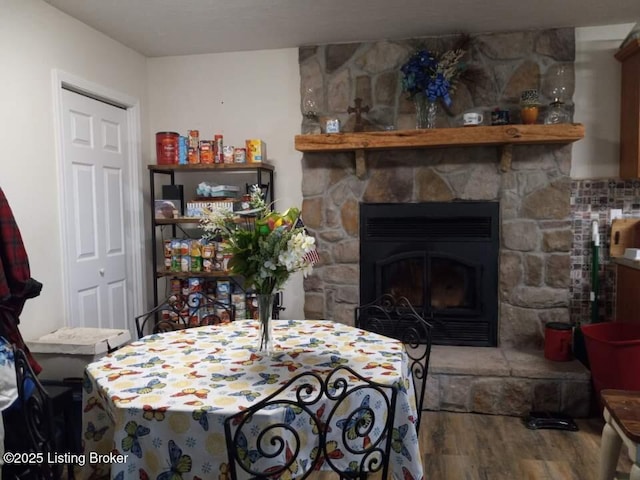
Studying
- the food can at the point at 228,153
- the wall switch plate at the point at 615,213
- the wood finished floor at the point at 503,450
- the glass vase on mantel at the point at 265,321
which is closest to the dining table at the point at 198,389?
the glass vase on mantel at the point at 265,321

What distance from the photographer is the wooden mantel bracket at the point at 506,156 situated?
317 cm

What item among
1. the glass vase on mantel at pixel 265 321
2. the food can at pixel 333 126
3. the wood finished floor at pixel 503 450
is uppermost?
the food can at pixel 333 126

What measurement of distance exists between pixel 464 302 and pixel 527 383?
0.70 m

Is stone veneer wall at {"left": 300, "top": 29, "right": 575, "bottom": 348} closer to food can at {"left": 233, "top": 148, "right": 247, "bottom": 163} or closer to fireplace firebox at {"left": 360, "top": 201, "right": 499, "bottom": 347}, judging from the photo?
fireplace firebox at {"left": 360, "top": 201, "right": 499, "bottom": 347}

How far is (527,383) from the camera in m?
2.91

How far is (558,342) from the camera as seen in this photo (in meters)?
3.03

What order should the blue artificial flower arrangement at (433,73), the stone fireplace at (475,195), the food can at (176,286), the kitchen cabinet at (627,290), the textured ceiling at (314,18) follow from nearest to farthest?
the textured ceiling at (314,18) → the kitchen cabinet at (627,290) → the stone fireplace at (475,195) → the blue artificial flower arrangement at (433,73) → the food can at (176,286)

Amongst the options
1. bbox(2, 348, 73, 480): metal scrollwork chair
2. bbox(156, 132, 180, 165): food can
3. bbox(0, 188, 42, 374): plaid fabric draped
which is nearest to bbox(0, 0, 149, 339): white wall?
bbox(0, 188, 42, 374): plaid fabric draped

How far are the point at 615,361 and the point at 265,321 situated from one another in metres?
1.93

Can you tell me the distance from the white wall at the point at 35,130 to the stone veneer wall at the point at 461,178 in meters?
1.52

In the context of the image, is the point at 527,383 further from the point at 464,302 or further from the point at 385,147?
the point at 385,147

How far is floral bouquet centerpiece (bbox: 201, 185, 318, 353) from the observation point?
5.43 feet

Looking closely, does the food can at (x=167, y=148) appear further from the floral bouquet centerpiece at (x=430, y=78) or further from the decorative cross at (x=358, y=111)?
the floral bouquet centerpiece at (x=430, y=78)

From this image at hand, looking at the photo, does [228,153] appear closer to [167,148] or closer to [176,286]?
[167,148]
